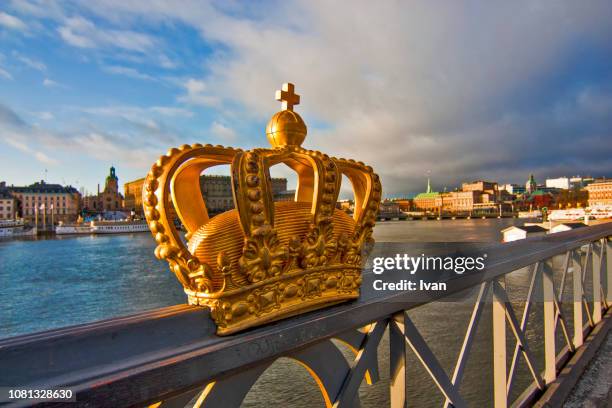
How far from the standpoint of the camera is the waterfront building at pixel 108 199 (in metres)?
99.1

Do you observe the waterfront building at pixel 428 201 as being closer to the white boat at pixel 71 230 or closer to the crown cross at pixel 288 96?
the white boat at pixel 71 230

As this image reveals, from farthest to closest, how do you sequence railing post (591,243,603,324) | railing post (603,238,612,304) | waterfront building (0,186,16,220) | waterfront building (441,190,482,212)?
waterfront building (441,190,482,212) < waterfront building (0,186,16,220) < railing post (603,238,612,304) < railing post (591,243,603,324)

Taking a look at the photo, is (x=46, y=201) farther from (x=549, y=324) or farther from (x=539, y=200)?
(x=539, y=200)

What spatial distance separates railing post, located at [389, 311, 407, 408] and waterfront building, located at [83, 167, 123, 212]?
10658 cm

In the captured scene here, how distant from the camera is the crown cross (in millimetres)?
1558

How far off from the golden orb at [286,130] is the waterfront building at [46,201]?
89.1 m

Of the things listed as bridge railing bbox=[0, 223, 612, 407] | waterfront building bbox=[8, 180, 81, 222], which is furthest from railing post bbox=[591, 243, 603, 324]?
waterfront building bbox=[8, 180, 81, 222]

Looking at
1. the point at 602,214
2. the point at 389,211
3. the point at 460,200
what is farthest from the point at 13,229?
the point at 460,200

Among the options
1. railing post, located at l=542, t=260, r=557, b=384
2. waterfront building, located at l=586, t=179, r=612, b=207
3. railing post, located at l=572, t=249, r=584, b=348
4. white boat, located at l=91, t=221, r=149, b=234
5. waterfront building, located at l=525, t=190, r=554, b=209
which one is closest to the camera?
railing post, located at l=542, t=260, r=557, b=384

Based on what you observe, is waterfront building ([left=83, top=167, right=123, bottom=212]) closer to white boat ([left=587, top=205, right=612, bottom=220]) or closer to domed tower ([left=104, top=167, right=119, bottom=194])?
domed tower ([left=104, top=167, right=119, bottom=194])

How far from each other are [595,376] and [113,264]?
85.4ft

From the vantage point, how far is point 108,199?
9925 centimetres

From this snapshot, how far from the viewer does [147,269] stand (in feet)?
71.9

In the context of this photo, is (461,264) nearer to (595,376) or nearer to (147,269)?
(595,376)
